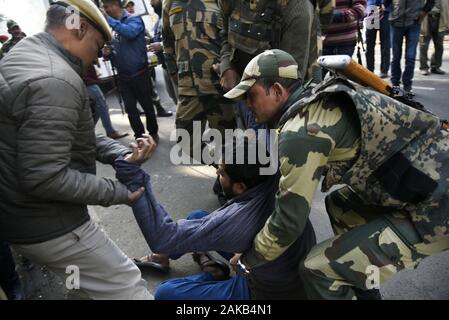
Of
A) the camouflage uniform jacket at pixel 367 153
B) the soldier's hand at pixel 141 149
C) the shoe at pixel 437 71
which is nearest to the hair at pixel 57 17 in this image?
the soldier's hand at pixel 141 149

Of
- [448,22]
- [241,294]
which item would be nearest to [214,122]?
[241,294]

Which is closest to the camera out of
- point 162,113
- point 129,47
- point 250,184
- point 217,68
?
point 250,184

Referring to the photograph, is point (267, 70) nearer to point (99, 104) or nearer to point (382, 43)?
point (99, 104)

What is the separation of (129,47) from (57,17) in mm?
2800

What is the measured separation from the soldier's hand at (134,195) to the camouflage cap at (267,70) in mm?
566

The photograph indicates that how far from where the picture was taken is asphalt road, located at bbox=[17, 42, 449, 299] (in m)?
2.22

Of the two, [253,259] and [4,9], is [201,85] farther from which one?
[4,9]

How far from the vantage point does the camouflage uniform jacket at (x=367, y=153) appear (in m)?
1.43

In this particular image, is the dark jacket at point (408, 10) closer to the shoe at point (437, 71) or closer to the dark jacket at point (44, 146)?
the shoe at point (437, 71)

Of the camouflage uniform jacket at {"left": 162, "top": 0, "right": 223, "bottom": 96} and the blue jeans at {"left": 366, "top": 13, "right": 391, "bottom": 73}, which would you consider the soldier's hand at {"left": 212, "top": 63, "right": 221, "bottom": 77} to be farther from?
the blue jeans at {"left": 366, "top": 13, "right": 391, "bottom": 73}

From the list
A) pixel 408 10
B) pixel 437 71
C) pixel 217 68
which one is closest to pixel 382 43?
pixel 437 71

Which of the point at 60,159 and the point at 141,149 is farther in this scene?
the point at 141,149

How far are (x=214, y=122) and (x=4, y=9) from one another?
17.2 feet

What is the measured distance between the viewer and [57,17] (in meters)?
1.46
